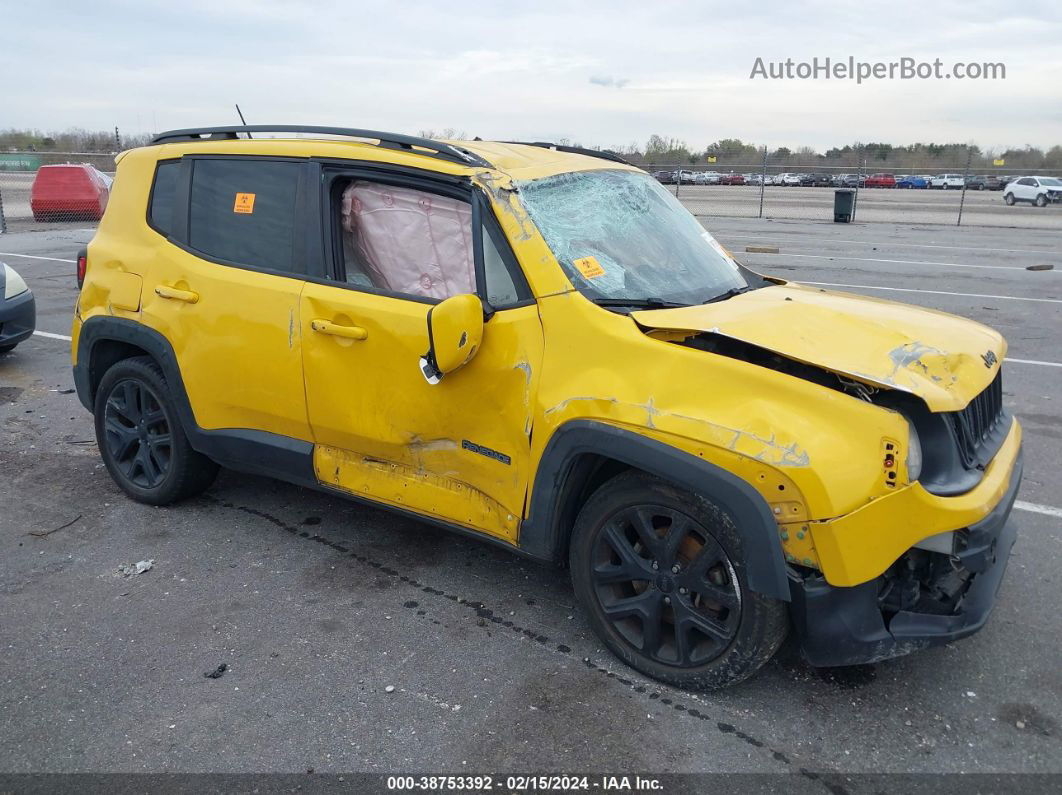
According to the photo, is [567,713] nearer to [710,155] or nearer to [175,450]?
[175,450]

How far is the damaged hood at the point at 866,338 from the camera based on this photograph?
271 centimetres

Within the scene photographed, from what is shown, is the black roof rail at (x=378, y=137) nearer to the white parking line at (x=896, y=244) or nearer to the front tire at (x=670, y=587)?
the front tire at (x=670, y=587)

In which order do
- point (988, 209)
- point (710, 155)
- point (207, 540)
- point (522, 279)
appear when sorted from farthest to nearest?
point (710, 155)
point (988, 209)
point (207, 540)
point (522, 279)

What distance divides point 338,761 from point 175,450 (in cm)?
230

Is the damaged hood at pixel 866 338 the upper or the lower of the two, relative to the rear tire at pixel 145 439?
upper

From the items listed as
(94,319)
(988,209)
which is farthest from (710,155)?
(94,319)

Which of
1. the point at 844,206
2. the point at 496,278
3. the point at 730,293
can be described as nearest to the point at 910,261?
the point at 844,206

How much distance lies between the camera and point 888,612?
2.79m

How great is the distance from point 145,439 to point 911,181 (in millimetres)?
55121

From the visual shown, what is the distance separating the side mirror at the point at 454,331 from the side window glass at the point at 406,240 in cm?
37

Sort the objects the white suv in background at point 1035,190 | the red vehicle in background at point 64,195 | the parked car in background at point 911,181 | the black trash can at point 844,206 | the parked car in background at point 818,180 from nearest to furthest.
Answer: the red vehicle in background at point 64,195 < the black trash can at point 844,206 < the white suv in background at point 1035,190 < the parked car in background at point 818,180 < the parked car in background at point 911,181

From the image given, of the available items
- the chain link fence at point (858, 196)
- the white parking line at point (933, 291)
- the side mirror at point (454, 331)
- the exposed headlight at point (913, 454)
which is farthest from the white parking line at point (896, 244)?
the side mirror at point (454, 331)

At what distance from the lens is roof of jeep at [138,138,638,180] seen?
3506 mm

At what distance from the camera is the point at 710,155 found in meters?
49.6
